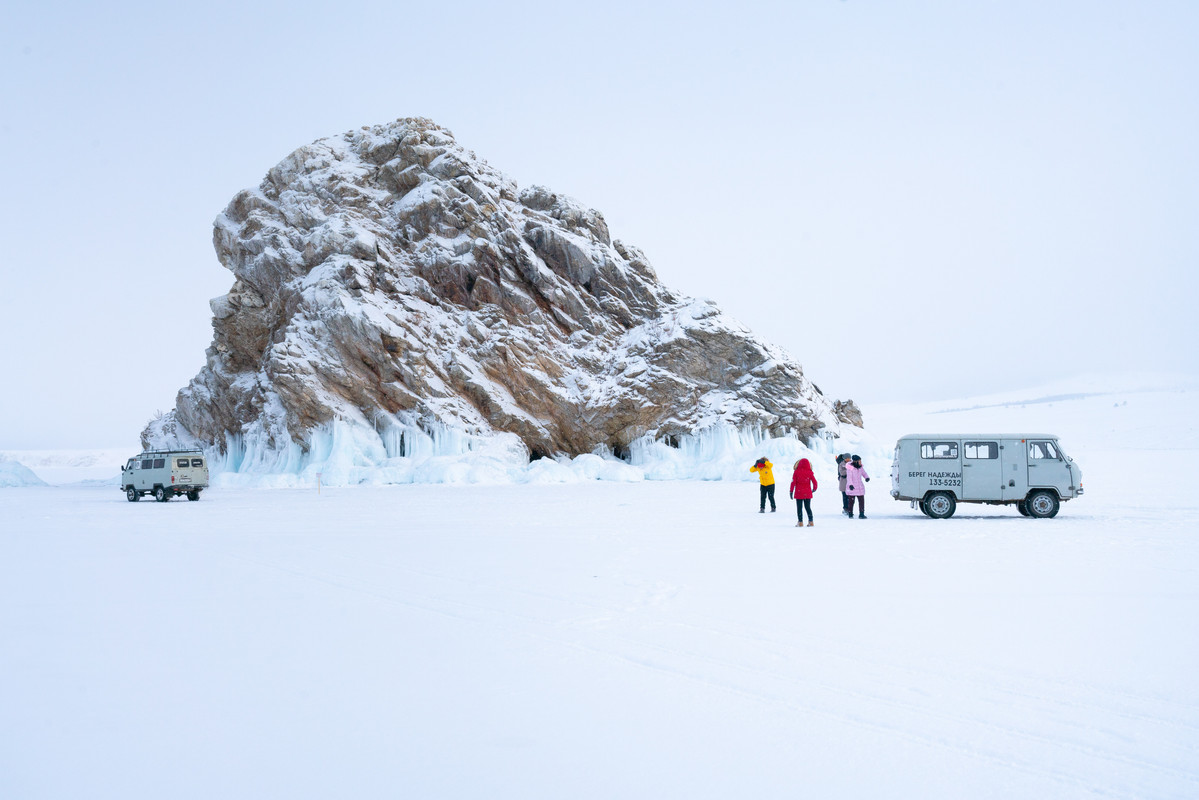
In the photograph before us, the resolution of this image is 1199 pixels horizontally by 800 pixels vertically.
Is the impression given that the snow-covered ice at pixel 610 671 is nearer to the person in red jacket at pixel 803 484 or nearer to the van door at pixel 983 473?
the person in red jacket at pixel 803 484

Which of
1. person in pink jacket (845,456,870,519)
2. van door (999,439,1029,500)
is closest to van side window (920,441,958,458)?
van door (999,439,1029,500)

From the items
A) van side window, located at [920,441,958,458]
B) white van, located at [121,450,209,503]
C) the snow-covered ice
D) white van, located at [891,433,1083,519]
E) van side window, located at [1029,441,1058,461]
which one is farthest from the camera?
white van, located at [121,450,209,503]

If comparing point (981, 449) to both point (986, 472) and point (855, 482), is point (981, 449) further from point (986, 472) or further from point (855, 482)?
point (855, 482)

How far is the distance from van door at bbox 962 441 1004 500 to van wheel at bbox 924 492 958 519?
0.36 meters

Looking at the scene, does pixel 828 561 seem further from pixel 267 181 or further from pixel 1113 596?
pixel 267 181

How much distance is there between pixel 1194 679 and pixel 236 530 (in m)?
18.1

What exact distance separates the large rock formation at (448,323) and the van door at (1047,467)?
28400 millimetres

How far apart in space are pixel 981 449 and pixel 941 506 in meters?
1.74

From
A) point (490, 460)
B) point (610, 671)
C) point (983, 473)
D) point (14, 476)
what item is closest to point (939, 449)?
point (983, 473)

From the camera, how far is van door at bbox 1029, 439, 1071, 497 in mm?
17938

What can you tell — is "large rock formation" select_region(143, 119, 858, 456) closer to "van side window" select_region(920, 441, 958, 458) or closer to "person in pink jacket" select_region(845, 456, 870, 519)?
"van side window" select_region(920, 441, 958, 458)

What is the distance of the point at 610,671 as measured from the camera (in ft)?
19.6

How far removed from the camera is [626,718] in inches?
195

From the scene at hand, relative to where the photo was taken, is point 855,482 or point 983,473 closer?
point 855,482
